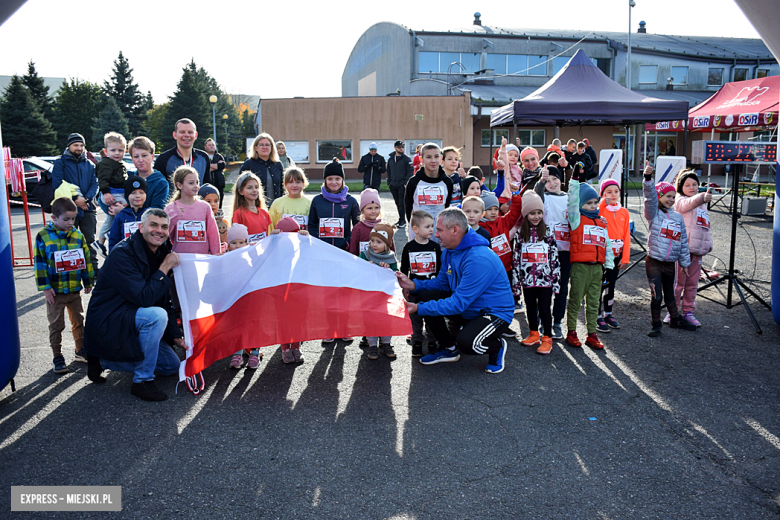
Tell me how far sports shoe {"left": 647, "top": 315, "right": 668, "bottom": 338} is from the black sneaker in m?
4.79

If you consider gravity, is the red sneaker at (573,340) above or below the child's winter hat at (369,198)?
below

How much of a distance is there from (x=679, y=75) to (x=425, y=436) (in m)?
43.1

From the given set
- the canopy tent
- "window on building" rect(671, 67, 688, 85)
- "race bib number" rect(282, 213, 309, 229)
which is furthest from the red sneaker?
"window on building" rect(671, 67, 688, 85)

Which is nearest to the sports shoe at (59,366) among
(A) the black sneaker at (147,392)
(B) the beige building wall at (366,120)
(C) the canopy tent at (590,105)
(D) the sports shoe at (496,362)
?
(A) the black sneaker at (147,392)

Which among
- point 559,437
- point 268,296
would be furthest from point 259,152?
point 559,437

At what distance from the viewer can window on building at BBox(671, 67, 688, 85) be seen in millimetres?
38812

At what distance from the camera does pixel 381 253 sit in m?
5.30

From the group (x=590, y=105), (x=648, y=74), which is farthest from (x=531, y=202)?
(x=648, y=74)

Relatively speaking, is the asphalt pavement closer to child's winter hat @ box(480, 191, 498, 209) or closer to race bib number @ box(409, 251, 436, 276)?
race bib number @ box(409, 251, 436, 276)

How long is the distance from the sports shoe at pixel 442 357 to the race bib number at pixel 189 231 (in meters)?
2.40

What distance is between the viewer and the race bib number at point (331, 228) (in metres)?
5.71

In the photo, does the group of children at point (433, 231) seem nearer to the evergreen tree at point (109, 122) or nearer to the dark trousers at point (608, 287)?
the dark trousers at point (608, 287)

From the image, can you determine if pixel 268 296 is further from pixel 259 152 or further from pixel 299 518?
pixel 259 152

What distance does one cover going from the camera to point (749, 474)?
10.7ft
